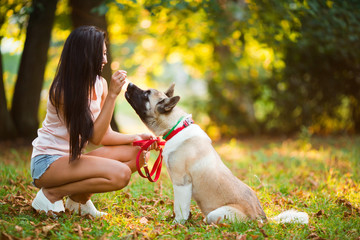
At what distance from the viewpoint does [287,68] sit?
10.0 meters

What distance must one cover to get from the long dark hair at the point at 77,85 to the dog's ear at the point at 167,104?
0.72 metres

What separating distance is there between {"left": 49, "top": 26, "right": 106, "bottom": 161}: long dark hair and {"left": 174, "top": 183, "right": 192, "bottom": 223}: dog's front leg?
1049 mm

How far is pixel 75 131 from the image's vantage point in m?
3.33

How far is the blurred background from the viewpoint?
24.0ft

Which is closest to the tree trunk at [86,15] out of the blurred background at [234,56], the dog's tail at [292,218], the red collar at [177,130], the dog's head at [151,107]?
the blurred background at [234,56]

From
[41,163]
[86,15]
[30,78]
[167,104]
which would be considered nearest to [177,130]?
Result: [167,104]

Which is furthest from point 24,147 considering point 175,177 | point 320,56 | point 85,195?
point 320,56

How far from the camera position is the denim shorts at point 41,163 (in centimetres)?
340

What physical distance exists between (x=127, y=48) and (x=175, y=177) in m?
13.2

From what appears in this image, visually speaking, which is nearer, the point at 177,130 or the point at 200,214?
the point at 177,130

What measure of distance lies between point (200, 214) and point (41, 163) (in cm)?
181

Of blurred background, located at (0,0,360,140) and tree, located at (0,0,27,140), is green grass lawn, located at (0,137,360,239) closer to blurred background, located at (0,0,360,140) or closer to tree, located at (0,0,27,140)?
tree, located at (0,0,27,140)

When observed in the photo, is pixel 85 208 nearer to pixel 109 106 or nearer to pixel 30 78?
pixel 109 106

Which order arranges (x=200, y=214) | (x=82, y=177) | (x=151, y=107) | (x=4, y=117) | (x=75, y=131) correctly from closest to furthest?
(x=75, y=131)
(x=82, y=177)
(x=151, y=107)
(x=200, y=214)
(x=4, y=117)
